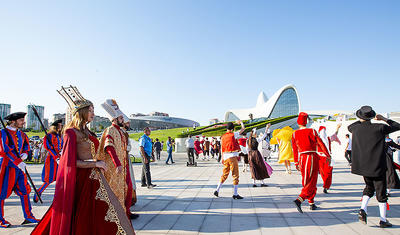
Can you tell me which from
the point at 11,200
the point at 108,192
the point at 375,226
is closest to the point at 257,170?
the point at 375,226

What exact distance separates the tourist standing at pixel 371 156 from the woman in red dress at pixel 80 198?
346 centimetres

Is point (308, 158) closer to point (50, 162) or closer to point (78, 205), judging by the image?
point (78, 205)

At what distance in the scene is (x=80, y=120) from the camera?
8.88ft

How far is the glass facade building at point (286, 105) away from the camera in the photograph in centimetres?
7419

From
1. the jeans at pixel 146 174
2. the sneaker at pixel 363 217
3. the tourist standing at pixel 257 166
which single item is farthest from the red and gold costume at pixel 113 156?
the tourist standing at pixel 257 166

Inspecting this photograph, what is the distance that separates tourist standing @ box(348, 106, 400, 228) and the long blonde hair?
13.1 feet

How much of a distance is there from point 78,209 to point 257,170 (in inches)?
212

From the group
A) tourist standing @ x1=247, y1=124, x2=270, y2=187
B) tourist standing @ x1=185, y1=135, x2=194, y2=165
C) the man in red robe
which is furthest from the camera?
tourist standing @ x1=185, y1=135, x2=194, y2=165

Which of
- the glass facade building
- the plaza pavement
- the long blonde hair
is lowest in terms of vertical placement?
the plaza pavement

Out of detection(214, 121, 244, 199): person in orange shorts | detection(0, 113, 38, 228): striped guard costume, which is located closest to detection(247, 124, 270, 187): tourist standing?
detection(214, 121, 244, 199): person in orange shorts

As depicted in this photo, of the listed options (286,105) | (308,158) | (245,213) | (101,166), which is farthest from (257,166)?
(286,105)

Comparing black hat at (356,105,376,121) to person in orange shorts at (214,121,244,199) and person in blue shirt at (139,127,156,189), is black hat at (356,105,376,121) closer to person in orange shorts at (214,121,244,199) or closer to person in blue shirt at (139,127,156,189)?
person in orange shorts at (214,121,244,199)

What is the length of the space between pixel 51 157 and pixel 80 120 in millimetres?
3638

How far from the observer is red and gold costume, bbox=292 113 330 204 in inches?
173
